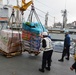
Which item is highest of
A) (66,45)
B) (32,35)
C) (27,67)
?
(32,35)

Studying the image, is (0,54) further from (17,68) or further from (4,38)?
(17,68)

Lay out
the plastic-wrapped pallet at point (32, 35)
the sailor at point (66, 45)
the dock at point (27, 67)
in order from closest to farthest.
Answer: the dock at point (27, 67), the plastic-wrapped pallet at point (32, 35), the sailor at point (66, 45)

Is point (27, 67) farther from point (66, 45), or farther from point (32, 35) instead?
point (66, 45)

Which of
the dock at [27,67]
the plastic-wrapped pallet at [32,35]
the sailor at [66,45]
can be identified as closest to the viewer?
the dock at [27,67]

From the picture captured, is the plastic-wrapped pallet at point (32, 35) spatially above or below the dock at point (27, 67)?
above

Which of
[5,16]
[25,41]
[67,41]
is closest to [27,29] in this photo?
[25,41]

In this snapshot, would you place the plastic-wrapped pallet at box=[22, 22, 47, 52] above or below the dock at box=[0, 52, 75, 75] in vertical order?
above

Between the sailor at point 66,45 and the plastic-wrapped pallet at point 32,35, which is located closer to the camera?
the plastic-wrapped pallet at point 32,35

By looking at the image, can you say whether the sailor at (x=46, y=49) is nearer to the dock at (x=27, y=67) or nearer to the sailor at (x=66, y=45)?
the dock at (x=27, y=67)

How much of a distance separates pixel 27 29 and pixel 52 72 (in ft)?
9.13

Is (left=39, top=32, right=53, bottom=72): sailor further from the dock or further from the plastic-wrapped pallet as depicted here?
the plastic-wrapped pallet

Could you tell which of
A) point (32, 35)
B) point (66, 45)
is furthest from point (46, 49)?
point (66, 45)

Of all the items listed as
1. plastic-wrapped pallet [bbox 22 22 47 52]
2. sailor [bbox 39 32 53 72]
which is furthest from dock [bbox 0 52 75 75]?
plastic-wrapped pallet [bbox 22 22 47 52]

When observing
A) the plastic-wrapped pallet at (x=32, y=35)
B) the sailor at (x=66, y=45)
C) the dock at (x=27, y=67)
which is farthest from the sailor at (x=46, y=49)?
the sailor at (x=66, y=45)
